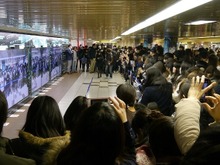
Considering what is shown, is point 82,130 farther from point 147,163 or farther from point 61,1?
point 61,1

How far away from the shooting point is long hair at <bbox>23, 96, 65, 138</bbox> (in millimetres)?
2211

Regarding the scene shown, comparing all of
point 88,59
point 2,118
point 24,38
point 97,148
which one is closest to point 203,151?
point 97,148

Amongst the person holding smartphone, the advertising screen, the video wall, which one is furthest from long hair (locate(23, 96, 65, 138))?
the advertising screen

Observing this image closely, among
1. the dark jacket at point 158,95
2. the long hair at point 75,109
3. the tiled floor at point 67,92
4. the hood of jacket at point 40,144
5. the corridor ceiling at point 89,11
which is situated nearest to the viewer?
the hood of jacket at point 40,144

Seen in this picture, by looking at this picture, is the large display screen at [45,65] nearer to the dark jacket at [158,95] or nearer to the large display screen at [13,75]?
the large display screen at [13,75]

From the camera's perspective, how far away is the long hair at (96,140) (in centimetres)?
132

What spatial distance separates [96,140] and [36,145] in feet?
3.08

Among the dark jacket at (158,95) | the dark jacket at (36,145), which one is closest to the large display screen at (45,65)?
the dark jacket at (158,95)

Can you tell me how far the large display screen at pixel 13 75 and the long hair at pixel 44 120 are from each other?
16.1 feet

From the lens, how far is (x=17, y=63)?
8281mm

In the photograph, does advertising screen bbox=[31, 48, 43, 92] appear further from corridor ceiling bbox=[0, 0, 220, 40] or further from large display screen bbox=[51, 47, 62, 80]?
large display screen bbox=[51, 47, 62, 80]

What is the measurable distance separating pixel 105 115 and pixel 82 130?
0.42ft

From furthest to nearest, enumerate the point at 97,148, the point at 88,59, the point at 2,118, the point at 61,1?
the point at 88,59, the point at 61,1, the point at 2,118, the point at 97,148

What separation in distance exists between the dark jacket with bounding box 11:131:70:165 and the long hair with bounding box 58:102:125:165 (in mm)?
623
